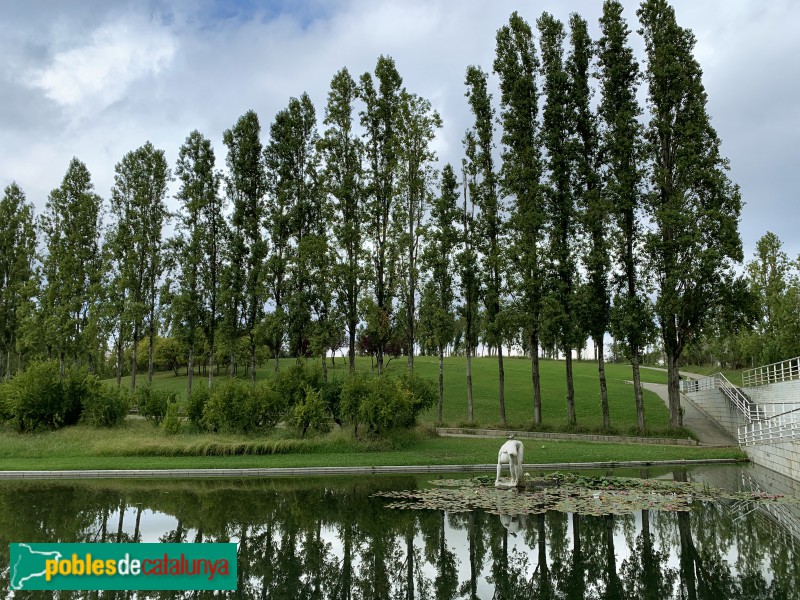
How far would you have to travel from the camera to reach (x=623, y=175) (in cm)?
2900

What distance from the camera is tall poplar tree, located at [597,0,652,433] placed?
2839 centimetres

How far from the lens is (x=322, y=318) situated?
32.1 meters

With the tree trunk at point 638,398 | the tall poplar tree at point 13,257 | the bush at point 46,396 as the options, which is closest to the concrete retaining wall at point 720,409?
the tree trunk at point 638,398

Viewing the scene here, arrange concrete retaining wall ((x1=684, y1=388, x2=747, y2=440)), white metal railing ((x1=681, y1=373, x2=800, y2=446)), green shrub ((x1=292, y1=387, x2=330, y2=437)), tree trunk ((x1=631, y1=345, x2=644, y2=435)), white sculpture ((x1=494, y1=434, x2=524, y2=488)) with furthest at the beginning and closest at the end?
concrete retaining wall ((x1=684, y1=388, x2=747, y2=440))
tree trunk ((x1=631, y1=345, x2=644, y2=435))
green shrub ((x1=292, y1=387, x2=330, y2=437))
white metal railing ((x1=681, y1=373, x2=800, y2=446))
white sculpture ((x1=494, y1=434, x2=524, y2=488))

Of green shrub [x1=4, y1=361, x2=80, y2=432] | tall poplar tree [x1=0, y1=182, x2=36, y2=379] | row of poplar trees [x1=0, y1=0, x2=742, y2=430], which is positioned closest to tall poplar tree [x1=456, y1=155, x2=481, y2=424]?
row of poplar trees [x1=0, y1=0, x2=742, y2=430]

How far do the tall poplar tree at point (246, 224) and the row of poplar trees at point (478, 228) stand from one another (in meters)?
0.13

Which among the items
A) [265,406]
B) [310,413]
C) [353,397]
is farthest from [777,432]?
[265,406]

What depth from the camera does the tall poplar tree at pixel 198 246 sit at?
36.6 meters

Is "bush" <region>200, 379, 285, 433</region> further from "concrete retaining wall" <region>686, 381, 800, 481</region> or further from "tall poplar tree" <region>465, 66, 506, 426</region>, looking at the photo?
"concrete retaining wall" <region>686, 381, 800, 481</region>

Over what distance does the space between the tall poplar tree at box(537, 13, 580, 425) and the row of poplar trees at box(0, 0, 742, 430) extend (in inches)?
3.9

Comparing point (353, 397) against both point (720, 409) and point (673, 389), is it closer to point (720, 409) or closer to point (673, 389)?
point (673, 389)

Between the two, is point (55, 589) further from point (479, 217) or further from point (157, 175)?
point (157, 175)

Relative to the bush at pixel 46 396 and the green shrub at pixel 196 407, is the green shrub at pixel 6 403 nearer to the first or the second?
the bush at pixel 46 396

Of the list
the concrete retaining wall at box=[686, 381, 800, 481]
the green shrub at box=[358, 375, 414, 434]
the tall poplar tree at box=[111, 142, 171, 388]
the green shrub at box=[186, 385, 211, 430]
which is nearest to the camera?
the concrete retaining wall at box=[686, 381, 800, 481]
